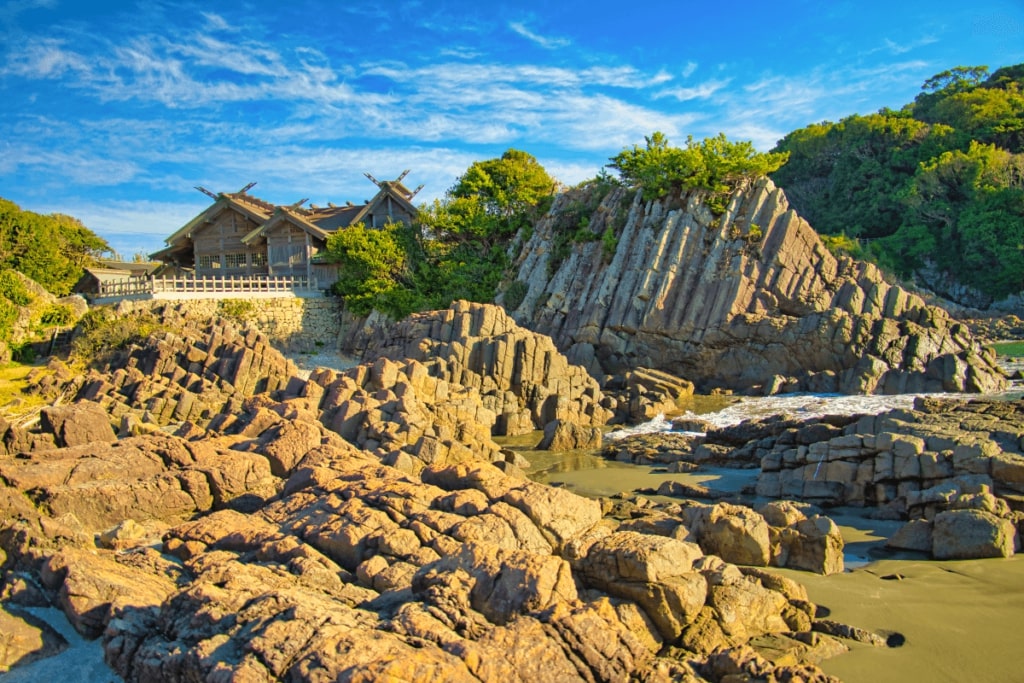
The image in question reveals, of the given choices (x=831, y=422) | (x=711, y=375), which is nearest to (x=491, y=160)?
(x=711, y=375)

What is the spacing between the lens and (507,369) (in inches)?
1077

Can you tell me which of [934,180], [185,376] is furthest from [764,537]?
[934,180]

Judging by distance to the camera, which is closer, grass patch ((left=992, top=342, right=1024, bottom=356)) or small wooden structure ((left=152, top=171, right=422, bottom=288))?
grass patch ((left=992, top=342, right=1024, bottom=356))

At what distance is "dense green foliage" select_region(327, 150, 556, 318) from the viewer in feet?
140

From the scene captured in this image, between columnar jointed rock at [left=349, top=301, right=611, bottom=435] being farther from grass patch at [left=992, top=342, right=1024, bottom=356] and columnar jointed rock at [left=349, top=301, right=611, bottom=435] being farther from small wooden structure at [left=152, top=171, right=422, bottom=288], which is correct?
grass patch at [left=992, top=342, right=1024, bottom=356]

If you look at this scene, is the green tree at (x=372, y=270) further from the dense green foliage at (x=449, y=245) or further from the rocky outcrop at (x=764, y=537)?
the rocky outcrop at (x=764, y=537)

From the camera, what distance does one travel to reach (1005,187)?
170 ft

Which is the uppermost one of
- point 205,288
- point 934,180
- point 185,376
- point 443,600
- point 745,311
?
point 934,180

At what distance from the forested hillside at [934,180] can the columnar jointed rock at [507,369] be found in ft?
116

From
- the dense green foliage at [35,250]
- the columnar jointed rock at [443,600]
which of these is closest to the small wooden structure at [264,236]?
the dense green foliage at [35,250]

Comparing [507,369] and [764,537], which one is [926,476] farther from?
[507,369]

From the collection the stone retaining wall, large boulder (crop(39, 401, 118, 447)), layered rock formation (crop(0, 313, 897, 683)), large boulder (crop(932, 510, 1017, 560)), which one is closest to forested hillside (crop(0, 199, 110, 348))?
the stone retaining wall

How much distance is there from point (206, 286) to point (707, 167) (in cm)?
2725

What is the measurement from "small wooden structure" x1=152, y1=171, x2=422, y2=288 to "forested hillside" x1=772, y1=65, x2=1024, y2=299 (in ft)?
110
